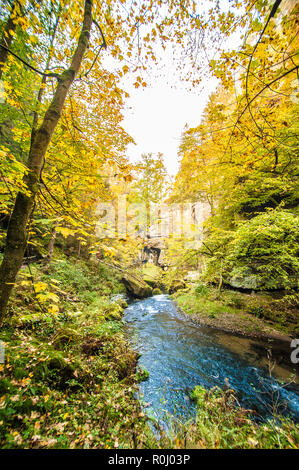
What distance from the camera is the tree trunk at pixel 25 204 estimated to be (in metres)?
1.85

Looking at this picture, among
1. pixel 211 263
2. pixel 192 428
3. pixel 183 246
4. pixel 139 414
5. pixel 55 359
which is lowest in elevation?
pixel 139 414

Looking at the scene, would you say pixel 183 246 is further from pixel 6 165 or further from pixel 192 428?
pixel 6 165

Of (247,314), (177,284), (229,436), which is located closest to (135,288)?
(177,284)

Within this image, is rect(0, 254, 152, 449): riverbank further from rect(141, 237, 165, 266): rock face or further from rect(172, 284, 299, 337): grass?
rect(141, 237, 165, 266): rock face

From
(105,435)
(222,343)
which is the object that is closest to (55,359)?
(105,435)

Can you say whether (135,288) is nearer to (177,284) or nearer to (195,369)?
(177,284)

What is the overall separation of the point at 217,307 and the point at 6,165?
1031cm

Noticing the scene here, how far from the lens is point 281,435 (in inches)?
92.7

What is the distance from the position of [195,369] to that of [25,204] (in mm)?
6491

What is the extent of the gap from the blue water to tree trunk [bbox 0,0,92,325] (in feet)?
12.7

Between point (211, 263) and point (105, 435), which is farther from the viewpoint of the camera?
point (211, 263)

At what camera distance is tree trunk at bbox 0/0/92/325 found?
185 cm

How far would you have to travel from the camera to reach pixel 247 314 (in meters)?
7.67

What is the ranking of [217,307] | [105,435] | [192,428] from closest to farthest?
[105,435] < [192,428] < [217,307]
